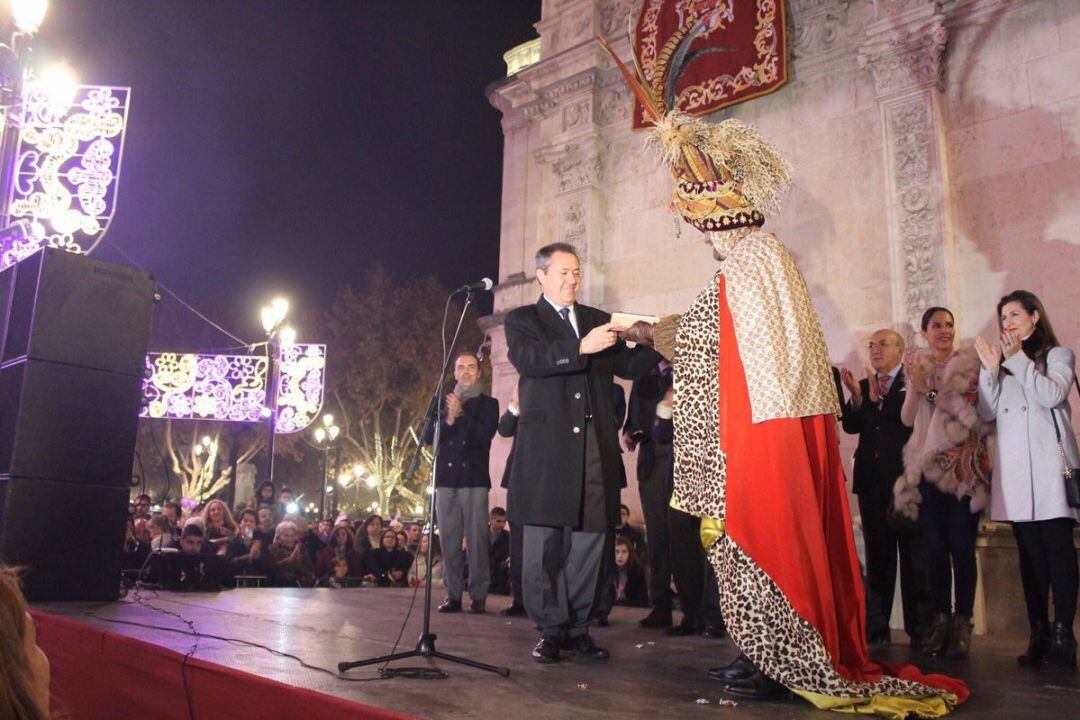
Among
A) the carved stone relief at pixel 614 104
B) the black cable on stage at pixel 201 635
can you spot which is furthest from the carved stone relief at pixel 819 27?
the black cable on stage at pixel 201 635

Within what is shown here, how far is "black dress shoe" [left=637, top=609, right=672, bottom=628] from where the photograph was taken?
5594 millimetres

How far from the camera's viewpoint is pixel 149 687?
138 inches

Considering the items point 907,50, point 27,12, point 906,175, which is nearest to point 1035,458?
point 906,175

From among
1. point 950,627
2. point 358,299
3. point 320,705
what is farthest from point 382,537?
point 358,299

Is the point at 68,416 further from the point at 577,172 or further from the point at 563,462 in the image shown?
the point at 577,172

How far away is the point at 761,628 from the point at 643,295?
7.62m

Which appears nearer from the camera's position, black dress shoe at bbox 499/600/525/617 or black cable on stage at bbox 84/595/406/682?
black cable on stage at bbox 84/595/406/682

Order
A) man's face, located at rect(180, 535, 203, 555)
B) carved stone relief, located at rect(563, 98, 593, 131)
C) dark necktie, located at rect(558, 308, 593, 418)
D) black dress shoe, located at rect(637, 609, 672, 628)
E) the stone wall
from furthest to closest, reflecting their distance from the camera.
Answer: carved stone relief, located at rect(563, 98, 593, 131) < man's face, located at rect(180, 535, 203, 555) < the stone wall < black dress shoe, located at rect(637, 609, 672, 628) < dark necktie, located at rect(558, 308, 593, 418)

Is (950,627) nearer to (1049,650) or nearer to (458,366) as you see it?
(1049,650)

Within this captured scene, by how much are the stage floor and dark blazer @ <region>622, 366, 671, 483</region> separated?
1209 mm

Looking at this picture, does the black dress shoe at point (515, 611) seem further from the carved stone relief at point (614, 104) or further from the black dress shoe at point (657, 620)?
the carved stone relief at point (614, 104)

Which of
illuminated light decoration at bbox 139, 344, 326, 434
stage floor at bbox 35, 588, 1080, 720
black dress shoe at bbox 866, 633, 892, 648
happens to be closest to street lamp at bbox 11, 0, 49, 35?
stage floor at bbox 35, 588, 1080, 720

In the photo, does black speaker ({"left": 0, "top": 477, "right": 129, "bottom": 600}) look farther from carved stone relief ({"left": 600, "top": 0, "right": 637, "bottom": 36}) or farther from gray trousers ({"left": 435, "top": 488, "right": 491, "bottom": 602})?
carved stone relief ({"left": 600, "top": 0, "right": 637, "bottom": 36})

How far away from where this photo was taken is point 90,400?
19.0 feet
